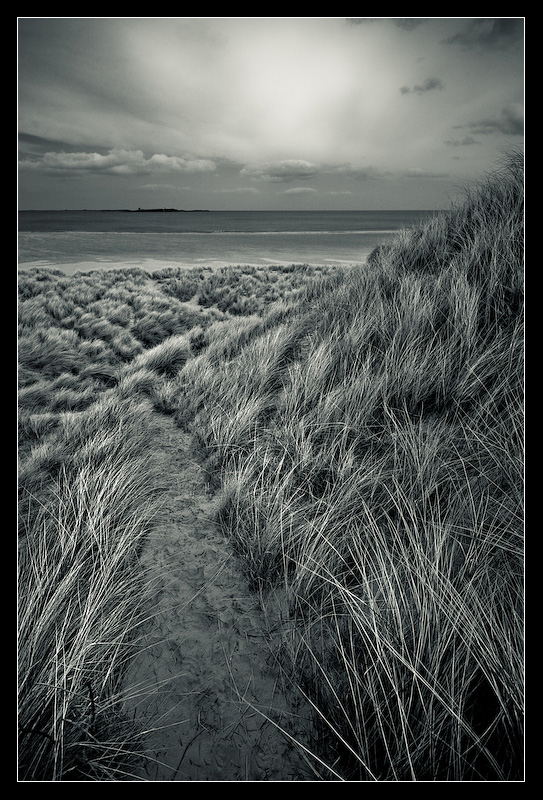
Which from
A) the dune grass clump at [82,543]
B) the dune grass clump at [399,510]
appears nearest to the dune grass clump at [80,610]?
the dune grass clump at [82,543]

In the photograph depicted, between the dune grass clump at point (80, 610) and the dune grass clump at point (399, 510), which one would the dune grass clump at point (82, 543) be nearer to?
the dune grass clump at point (80, 610)

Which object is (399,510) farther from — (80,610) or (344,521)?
(80,610)

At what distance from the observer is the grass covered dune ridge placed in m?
0.97

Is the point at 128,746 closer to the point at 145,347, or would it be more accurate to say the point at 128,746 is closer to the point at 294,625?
the point at 294,625

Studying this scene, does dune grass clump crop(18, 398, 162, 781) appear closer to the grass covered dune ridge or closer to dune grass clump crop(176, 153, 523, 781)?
the grass covered dune ridge

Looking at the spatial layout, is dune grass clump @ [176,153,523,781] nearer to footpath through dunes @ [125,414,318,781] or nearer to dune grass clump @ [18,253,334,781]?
footpath through dunes @ [125,414,318,781]

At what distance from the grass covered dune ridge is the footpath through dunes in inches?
2.6

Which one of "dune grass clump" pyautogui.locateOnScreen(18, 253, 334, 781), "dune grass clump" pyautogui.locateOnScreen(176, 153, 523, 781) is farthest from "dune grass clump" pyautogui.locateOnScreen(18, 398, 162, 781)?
"dune grass clump" pyautogui.locateOnScreen(176, 153, 523, 781)

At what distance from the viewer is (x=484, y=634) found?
3.46 ft

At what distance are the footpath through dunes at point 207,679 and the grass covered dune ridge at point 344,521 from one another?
65 mm

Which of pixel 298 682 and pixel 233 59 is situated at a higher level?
pixel 233 59

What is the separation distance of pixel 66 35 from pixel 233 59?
980 mm

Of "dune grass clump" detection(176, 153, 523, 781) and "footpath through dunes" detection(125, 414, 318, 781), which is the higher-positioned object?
"dune grass clump" detection(176, 153, 523, 781)
